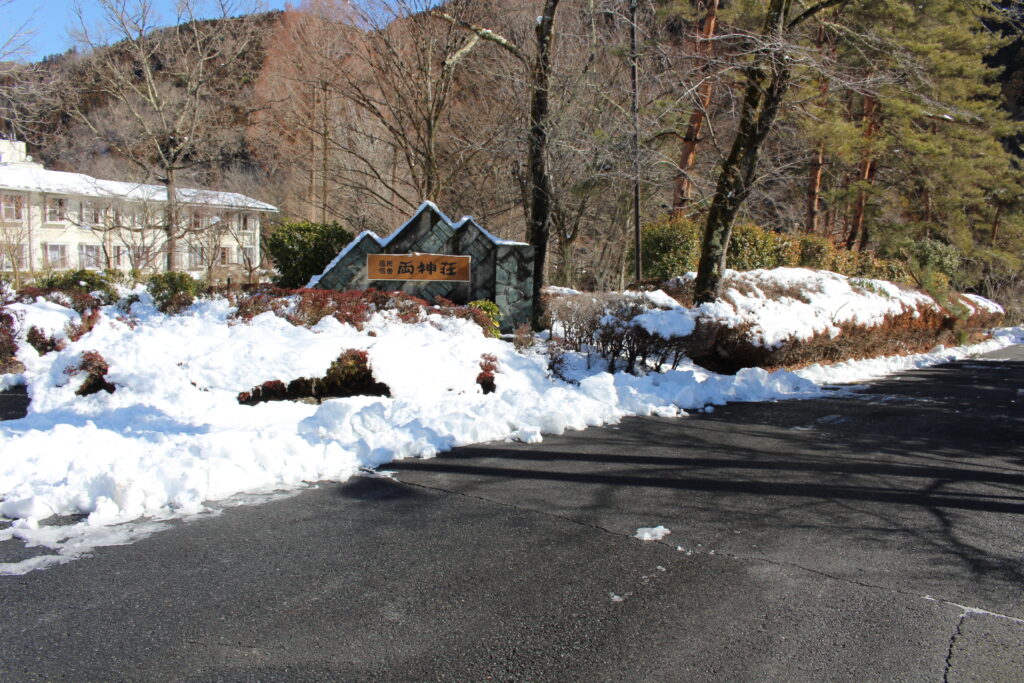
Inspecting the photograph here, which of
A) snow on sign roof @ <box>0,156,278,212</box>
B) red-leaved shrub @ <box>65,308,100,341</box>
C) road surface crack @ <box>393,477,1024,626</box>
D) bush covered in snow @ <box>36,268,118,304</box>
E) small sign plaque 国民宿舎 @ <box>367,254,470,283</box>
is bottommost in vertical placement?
road surface crack @ <box>393,477,1024,626</box>

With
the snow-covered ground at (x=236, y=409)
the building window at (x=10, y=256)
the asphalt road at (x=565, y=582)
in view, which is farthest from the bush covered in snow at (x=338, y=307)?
the building window at (x=10, y=256)

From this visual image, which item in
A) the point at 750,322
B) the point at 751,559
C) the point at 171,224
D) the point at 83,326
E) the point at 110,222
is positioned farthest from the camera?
the point at 110,222

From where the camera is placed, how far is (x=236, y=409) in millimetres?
7082

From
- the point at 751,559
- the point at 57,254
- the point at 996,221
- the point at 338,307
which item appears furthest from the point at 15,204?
the point at 996,221

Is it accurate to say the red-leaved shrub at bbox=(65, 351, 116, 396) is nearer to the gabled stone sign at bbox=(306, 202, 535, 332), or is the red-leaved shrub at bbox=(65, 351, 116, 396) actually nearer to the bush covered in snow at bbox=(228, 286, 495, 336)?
Answer: the bush covered in snow at bbox=(228, 286, 495, 336)

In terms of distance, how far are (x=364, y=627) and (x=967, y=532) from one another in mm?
3925

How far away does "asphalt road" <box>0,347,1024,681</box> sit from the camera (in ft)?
10.4

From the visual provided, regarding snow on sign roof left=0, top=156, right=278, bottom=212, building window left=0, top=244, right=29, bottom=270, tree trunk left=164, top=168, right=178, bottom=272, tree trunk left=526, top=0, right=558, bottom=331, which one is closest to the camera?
tree trunk left=526, top=0, right=558, bottom=331

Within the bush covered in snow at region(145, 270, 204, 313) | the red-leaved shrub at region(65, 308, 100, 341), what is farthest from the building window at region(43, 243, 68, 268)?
the red-leaved shrub at region(65, 308, 100, 341)

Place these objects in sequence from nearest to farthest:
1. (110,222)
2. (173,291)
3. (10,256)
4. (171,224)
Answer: (173,291) < (10,256) < (171,224) < (110,222)

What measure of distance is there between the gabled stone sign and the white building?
6.50 metres

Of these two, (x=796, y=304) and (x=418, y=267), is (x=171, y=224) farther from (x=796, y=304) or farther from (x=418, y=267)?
(x=796, y=304)

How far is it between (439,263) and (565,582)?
8.62 metres

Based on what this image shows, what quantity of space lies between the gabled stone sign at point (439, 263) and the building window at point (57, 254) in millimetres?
23022
